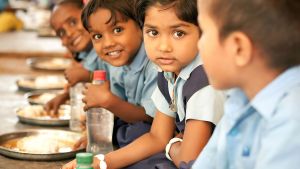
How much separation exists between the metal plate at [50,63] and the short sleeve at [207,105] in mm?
2350

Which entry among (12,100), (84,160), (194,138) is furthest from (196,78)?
(12,100)

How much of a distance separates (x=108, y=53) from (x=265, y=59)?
107cm

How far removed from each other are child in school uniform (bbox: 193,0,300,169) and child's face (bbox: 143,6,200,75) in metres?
0.41

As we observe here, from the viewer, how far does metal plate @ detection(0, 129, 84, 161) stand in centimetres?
203

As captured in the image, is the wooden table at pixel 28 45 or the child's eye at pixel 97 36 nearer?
the child's eye at pixel 97 36

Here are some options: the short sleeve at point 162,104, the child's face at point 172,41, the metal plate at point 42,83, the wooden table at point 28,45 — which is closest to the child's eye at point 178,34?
the child's face at point 172,41

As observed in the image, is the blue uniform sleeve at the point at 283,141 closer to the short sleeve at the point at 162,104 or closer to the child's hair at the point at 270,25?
the child's hair at the point at 270,25

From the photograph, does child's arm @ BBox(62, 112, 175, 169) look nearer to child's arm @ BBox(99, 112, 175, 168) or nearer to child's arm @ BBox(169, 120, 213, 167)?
child's arm @ BBox(99, 112, 175, 168)

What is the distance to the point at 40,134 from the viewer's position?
238cm

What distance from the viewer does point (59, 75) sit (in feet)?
12.0

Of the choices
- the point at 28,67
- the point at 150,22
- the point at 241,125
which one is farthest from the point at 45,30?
the point at 241,125

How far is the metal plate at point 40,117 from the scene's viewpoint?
8.33 ft

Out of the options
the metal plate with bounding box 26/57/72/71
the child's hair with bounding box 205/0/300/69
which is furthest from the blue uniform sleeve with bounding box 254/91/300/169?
the metal plate with bounding box 26/57/72/71

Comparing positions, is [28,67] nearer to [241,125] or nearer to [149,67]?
[149,67]
